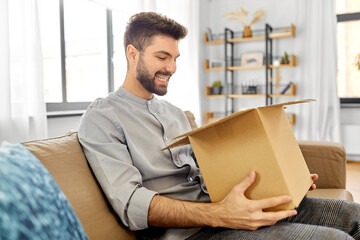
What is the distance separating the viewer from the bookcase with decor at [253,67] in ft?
12.3

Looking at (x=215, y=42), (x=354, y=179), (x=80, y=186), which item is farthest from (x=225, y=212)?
(x=215, y=42)

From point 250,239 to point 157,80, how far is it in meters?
0.65

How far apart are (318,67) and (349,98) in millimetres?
579

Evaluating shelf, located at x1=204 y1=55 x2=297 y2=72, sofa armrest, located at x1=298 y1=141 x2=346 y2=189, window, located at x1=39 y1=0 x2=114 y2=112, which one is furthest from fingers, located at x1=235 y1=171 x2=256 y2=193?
shelf, located at x1=204 y1=55 x2=297 y2=72

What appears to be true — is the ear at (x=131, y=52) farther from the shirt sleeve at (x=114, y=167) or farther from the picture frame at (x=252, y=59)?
the picture frame at (x=252, y=59)

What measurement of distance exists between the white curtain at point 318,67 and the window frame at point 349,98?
0.19m

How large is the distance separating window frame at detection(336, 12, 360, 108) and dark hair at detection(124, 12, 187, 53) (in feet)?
10.6

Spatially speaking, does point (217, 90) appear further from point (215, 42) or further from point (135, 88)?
point (135, 88)

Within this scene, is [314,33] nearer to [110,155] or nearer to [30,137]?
[30,137]

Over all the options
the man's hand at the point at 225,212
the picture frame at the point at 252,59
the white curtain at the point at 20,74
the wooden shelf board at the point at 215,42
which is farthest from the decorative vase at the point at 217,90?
the man's hand at the point at 225,212

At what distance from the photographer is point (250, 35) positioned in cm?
394

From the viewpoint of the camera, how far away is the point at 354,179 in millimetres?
3145

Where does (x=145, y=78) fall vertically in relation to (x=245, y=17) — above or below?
below

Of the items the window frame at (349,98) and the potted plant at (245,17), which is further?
the potted plant at (245,17)
